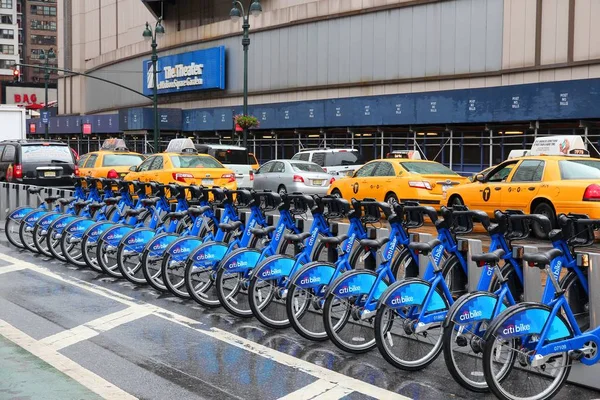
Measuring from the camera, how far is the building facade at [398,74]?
103 ft

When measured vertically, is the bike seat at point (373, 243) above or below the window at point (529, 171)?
below

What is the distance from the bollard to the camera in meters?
7.84

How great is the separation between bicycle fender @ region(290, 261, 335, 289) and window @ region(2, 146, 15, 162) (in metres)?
A: 18.1

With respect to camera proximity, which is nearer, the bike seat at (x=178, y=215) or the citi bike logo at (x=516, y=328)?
the citi bike logo at (x=516, y=328)

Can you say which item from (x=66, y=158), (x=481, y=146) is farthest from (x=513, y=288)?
(x=481, y=146)

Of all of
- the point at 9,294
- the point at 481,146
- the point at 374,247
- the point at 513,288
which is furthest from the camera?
the point at 481,146

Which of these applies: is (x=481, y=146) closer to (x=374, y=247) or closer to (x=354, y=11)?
(x=354, y=11)

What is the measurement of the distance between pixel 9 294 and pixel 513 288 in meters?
6.41

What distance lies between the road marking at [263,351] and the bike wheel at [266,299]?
1.27ft

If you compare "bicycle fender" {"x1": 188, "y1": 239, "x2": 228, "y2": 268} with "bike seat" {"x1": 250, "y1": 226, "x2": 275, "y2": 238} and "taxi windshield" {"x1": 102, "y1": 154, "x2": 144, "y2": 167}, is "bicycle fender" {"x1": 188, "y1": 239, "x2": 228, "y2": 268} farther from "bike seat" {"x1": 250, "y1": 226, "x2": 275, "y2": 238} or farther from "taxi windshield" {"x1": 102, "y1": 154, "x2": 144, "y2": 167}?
"taxi windshield" {"x1": 102, "y1": 154, "x2": 144, "y2": 167}

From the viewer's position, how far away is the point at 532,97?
31.3 metres

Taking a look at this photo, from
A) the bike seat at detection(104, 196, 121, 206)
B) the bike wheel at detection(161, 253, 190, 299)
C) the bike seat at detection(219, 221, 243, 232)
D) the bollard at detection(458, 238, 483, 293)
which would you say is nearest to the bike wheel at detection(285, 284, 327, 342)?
the bollard at detection(458, 238, 483, 293)

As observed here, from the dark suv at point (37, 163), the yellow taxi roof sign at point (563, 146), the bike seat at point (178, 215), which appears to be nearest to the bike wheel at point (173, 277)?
the bike seat at point (178, 215)

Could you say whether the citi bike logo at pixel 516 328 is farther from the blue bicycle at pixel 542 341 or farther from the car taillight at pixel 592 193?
the car taillight at pixel 592 193
